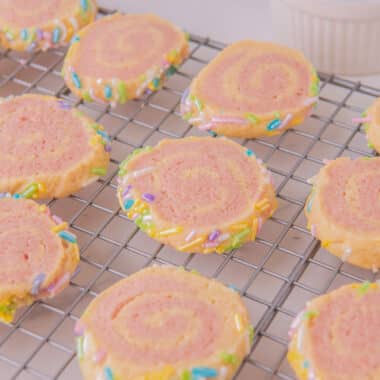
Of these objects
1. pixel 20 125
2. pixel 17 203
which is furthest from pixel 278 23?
pixel 17 203

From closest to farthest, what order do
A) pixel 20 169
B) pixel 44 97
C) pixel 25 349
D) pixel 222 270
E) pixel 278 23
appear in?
pixel 25 349 → pixel 222 270 → pixel 20 169 → pixel 44 97 → pixel 278 23

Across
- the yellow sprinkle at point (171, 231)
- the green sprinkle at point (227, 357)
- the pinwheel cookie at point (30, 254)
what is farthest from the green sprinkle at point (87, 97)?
the green sprinkle at point (227, 357)

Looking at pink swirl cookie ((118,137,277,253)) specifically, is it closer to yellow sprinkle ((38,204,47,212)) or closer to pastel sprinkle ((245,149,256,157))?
pastel sprinkle ((245,149,256,157))

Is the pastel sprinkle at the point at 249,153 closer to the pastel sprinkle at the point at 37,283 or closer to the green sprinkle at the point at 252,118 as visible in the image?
the green sprinkle at the point at 252,118

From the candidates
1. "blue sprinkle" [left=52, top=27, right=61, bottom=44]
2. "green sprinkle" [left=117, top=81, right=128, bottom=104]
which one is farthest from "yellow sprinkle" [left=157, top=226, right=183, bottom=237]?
"blue sprinkle" [left=52, top=27, right=61, bottom=44]

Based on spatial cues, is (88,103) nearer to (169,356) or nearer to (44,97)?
(44,97)

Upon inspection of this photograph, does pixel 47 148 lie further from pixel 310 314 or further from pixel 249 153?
pixel 310 314
